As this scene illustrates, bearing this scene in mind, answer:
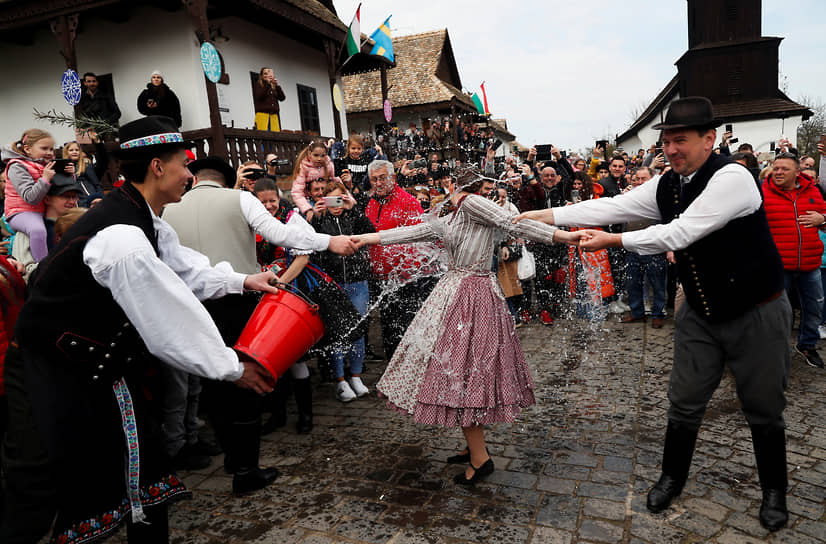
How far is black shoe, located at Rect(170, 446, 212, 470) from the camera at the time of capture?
4031 millimetres

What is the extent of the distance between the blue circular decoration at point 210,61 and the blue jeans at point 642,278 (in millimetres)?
8198

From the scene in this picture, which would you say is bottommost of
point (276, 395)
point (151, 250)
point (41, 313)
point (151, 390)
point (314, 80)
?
point (276, 395)

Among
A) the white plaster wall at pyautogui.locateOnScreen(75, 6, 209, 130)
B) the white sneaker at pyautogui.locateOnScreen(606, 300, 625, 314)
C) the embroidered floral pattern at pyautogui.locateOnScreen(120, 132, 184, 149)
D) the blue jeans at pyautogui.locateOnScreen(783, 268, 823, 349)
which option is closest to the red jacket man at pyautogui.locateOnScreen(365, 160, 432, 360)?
the embroidered floral pattern at pyautogui.locateOnScreen(120, 132, 184, 149)

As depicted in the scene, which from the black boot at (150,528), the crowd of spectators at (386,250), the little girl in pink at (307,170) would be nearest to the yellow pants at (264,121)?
the crowd of spectators at (386,250)

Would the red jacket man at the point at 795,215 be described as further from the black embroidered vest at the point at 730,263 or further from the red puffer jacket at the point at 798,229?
the black embroidered vest at the point at 730,263

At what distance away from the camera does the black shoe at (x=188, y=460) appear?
4.03 metres

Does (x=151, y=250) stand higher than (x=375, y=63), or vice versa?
(x=375, y=63)

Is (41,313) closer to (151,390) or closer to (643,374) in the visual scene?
(151,390)

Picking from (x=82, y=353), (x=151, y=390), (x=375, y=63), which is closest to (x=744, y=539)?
(x=151, y=390)

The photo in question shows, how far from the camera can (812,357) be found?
214 inches

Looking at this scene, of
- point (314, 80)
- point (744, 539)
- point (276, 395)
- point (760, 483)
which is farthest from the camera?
point (314, 80)

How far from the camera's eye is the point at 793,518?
2930 millimetres

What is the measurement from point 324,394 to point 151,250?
3724 mm

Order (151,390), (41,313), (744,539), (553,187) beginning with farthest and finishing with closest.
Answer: (553,187)
(744,539)
(151,390)
(41,313)
